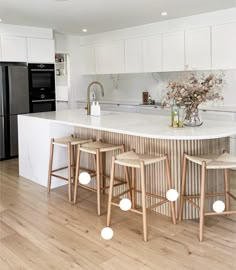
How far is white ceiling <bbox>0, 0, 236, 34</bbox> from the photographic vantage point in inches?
170

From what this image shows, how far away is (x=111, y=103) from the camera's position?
6754 millimetres

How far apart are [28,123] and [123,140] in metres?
1.58

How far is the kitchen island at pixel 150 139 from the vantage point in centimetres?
290

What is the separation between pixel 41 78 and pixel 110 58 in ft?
4.80

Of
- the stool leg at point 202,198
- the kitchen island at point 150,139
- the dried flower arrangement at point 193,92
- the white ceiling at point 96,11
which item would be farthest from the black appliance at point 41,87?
the stool leg at point 202,198

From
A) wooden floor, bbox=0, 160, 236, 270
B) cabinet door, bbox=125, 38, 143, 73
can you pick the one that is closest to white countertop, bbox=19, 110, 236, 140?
wooden floor, bbox=0, 160, 236, 270

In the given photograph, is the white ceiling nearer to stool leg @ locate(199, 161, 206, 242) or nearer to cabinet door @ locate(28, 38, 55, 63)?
cabinet door @ locate(28, 38, 55, 63)

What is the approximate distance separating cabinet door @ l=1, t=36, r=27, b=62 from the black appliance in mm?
237

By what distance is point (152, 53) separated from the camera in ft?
19.5

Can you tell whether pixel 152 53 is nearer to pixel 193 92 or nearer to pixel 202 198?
pixel 193 92

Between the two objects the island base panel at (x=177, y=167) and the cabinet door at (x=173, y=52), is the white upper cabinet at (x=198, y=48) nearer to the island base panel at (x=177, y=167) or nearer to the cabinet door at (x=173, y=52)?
the cabinet door at (x=173, y=52)

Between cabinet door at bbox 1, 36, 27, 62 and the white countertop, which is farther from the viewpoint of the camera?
cabinet door at bbox 1, 36, 27, 62

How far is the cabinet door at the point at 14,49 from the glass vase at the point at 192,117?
387 centimetres

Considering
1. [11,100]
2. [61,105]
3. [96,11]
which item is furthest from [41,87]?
[96,11]
